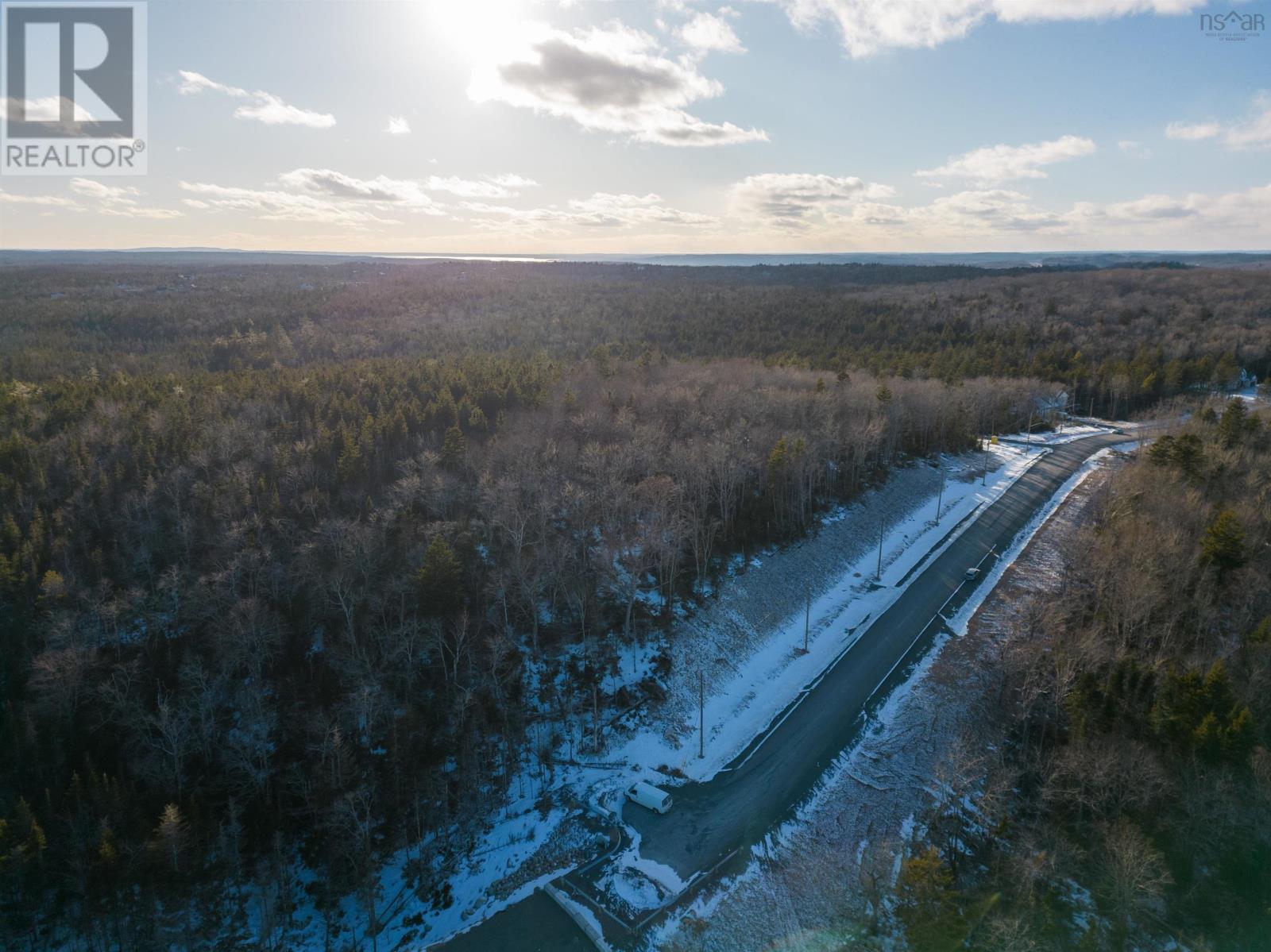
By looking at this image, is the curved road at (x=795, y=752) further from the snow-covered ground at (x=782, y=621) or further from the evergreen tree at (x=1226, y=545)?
the evergreen tree at (x=1226, y=545)

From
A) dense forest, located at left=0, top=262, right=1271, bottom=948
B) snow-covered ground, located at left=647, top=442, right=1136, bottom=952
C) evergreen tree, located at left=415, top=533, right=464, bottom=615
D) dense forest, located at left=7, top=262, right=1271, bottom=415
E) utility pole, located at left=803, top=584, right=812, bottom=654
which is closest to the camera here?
snow-covered ground, located at left=647, top=442, right=1136, bottom=952

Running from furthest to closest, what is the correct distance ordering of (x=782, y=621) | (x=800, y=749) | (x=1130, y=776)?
(x=782, y=621) → (x=800, y=749) → (x=1130, y=776)

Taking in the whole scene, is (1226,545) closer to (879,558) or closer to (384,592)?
(879,558)

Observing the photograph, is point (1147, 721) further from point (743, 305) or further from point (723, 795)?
point (743, 305)

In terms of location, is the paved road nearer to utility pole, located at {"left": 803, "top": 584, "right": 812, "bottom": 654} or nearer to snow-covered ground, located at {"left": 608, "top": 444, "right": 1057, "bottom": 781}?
snow-covered ground, located at {"left": 608, "top": 444, "right": 1057, "bottom": 781}

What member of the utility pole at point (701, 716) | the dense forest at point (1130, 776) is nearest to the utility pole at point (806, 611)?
the utility pole at point (701, 716)

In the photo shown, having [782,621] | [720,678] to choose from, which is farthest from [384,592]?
[782,621]

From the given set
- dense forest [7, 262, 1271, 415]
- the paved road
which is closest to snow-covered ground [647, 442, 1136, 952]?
the paved road

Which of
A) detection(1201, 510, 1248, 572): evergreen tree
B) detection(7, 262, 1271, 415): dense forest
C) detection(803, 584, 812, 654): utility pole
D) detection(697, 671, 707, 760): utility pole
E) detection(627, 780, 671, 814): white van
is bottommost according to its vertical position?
detection(627, 780, 671, 814): white van
